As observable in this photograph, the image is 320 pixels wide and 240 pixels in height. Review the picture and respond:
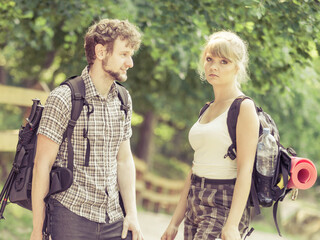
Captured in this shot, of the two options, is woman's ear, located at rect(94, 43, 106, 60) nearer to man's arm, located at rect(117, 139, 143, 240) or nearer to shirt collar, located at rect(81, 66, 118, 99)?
shirt collar, located at rect(81, 66, 118, 99)

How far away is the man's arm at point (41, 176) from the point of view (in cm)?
286

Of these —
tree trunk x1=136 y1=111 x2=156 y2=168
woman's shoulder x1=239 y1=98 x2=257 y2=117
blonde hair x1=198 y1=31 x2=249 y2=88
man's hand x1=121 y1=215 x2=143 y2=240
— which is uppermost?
blonde hair x1=198 y1=31 x2=249 y2=88

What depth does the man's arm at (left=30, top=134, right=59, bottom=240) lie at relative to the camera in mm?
2861

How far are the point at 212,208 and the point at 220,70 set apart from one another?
79 cm

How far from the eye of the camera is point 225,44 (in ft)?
10.2

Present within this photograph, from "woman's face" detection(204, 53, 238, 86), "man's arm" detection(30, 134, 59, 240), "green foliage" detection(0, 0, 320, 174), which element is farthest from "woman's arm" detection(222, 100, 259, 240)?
"green foliage" detection(0, 0, 320, 174)

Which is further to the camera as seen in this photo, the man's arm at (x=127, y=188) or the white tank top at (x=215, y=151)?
the man's arm at (x=127, y=188)

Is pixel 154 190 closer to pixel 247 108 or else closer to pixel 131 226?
pixel 131 226

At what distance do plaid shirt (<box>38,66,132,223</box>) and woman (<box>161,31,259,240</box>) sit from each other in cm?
47

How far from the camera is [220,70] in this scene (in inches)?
Answer: 123

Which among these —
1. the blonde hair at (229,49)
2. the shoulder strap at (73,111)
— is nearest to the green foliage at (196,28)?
the blonde hair at (229,49)

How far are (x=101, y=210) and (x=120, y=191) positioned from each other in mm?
249

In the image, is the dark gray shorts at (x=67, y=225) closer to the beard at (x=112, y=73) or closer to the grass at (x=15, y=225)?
the beard at (x=112, y=73)

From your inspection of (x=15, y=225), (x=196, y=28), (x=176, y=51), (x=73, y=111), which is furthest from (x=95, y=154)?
(x=15, y=225)
